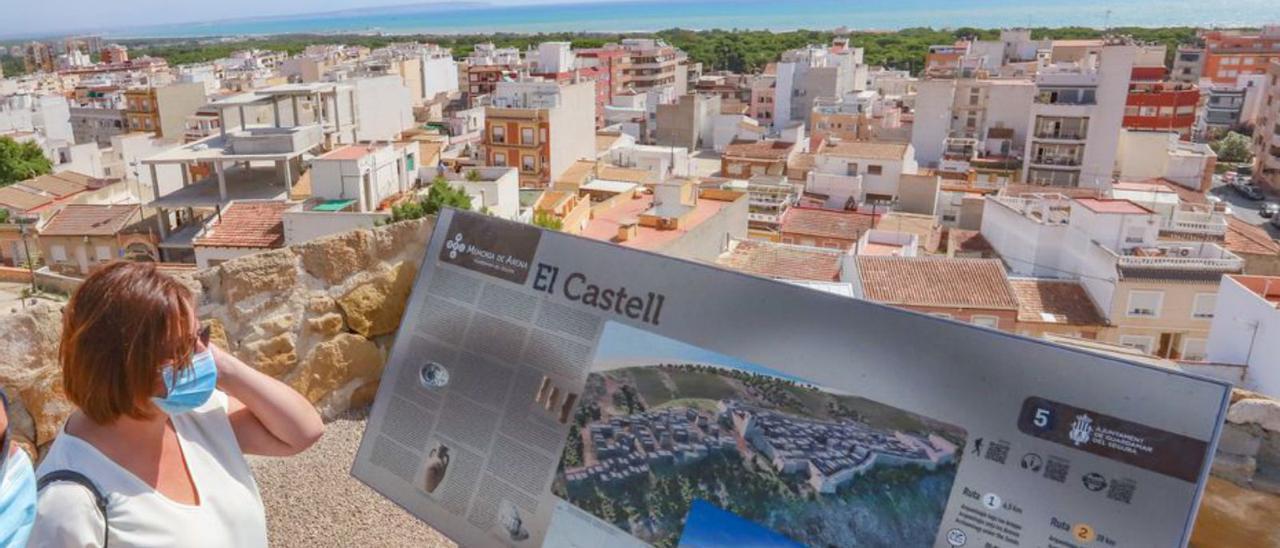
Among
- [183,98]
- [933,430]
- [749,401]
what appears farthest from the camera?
[183,98]

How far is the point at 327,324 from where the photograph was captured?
396cm

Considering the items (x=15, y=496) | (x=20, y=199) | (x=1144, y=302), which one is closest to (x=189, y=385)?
(x=15, y=496)

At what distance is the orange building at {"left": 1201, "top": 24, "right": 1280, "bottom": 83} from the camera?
167ft

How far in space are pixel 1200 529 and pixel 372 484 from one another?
2.73m

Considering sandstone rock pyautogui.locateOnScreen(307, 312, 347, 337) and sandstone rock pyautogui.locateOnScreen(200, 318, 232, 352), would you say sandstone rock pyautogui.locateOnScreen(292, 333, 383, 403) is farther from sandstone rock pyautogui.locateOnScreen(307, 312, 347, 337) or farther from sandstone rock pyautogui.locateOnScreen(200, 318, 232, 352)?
sandstone rock pyautogui.locateOnScreen(200, 318, 232, 352)

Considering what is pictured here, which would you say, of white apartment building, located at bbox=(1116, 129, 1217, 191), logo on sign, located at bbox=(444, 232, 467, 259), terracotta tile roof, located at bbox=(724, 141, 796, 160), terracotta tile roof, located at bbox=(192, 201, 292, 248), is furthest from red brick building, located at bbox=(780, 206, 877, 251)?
logo on sign, located at bbox=(444, 232, 467, 259)

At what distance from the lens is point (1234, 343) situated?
1044cm

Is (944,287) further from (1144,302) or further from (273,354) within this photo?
(273,354)

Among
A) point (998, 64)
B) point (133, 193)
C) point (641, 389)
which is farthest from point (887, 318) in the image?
point (998, 64)

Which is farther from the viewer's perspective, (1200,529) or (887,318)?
(1200,529)

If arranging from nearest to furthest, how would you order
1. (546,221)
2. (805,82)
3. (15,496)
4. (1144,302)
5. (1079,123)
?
(15,496) → (546,221) → (1144,302) → (1079,123) → (805,82)

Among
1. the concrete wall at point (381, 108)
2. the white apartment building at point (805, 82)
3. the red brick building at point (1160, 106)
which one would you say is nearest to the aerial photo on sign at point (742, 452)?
the concrete wall at point (381, 108)

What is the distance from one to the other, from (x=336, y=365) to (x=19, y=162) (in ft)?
111

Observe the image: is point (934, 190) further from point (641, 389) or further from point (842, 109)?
point (641, 389)
